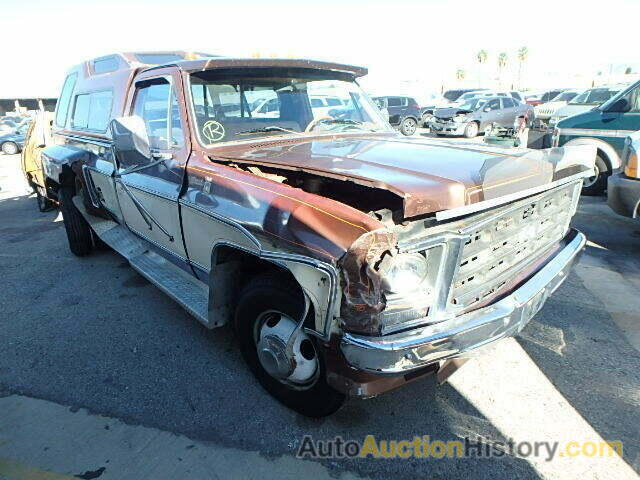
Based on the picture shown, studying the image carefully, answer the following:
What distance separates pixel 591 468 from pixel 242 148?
2.80 meters

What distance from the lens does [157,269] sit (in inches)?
148

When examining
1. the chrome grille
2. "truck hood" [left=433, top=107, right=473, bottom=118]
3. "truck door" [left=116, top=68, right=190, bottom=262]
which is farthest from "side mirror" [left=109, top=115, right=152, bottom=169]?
"truck hood" [left=433, top=107, right=473, bottom=118]

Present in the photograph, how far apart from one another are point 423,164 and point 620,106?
251 inches

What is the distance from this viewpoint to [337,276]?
1.96 metres

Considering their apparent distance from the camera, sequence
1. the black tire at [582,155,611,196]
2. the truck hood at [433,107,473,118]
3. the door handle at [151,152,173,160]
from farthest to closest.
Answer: the truck hood at [433,107,473,118]
the black tire at [582,155,611,196]
the door handle at [151,152,173,160]

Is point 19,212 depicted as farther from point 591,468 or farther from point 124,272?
point 591,468

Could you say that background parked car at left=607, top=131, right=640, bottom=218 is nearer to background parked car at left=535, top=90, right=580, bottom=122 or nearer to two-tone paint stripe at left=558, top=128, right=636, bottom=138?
two-tone paint stripe at left=558, top=128, right=636, bottom=138

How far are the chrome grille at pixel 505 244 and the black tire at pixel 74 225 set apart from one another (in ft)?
16.3

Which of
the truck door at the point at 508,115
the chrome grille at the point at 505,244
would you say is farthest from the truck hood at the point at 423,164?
the truck door at the point at 508,115

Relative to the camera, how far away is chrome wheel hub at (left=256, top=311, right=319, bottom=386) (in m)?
2.46

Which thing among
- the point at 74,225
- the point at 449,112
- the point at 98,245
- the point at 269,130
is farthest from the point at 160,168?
the point at 449,112

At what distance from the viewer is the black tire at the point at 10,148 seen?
63.8ft

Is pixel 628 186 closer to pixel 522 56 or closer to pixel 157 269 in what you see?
pixel 157 269

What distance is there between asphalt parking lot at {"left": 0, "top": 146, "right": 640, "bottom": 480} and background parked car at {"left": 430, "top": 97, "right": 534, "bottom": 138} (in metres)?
14.8
